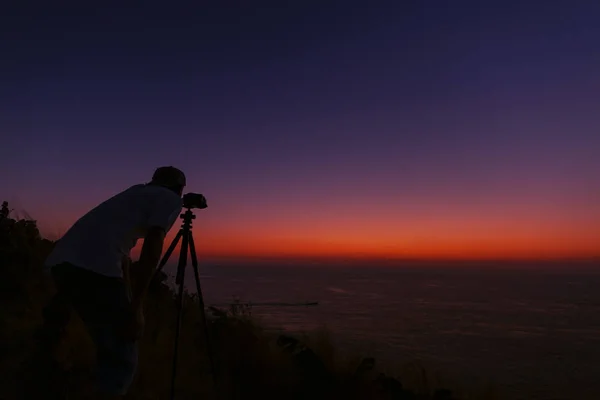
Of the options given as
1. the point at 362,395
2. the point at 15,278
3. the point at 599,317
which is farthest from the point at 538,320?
the point at 15,278

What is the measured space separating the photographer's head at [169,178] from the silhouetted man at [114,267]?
190mm

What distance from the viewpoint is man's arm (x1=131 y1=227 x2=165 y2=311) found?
9.79 ft

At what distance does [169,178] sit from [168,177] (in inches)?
0.4

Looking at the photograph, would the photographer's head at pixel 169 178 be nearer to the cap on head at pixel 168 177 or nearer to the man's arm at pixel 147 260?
the cap on head at pixel 168 177

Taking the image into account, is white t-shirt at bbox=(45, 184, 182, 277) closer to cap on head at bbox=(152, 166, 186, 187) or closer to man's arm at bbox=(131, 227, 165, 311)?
man's arm at bbox=(131, 227, 165, 311)

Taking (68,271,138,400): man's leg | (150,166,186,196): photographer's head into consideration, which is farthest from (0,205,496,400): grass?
(150,166,186,196): photographer's head

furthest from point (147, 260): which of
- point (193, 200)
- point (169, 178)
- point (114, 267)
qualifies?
point (193, 200)

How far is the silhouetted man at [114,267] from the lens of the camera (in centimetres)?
303

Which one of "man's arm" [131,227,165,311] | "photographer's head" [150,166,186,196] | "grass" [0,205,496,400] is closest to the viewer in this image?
"man's arm" [131,227,165,311]

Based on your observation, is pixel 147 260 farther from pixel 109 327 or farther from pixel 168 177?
pixel 168 177

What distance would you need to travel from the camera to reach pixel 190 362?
5820 millimetres

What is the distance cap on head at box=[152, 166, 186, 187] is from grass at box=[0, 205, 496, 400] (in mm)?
2212

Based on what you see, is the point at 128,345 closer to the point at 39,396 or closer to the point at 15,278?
the point at 39,396

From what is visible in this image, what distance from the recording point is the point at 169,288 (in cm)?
1084
